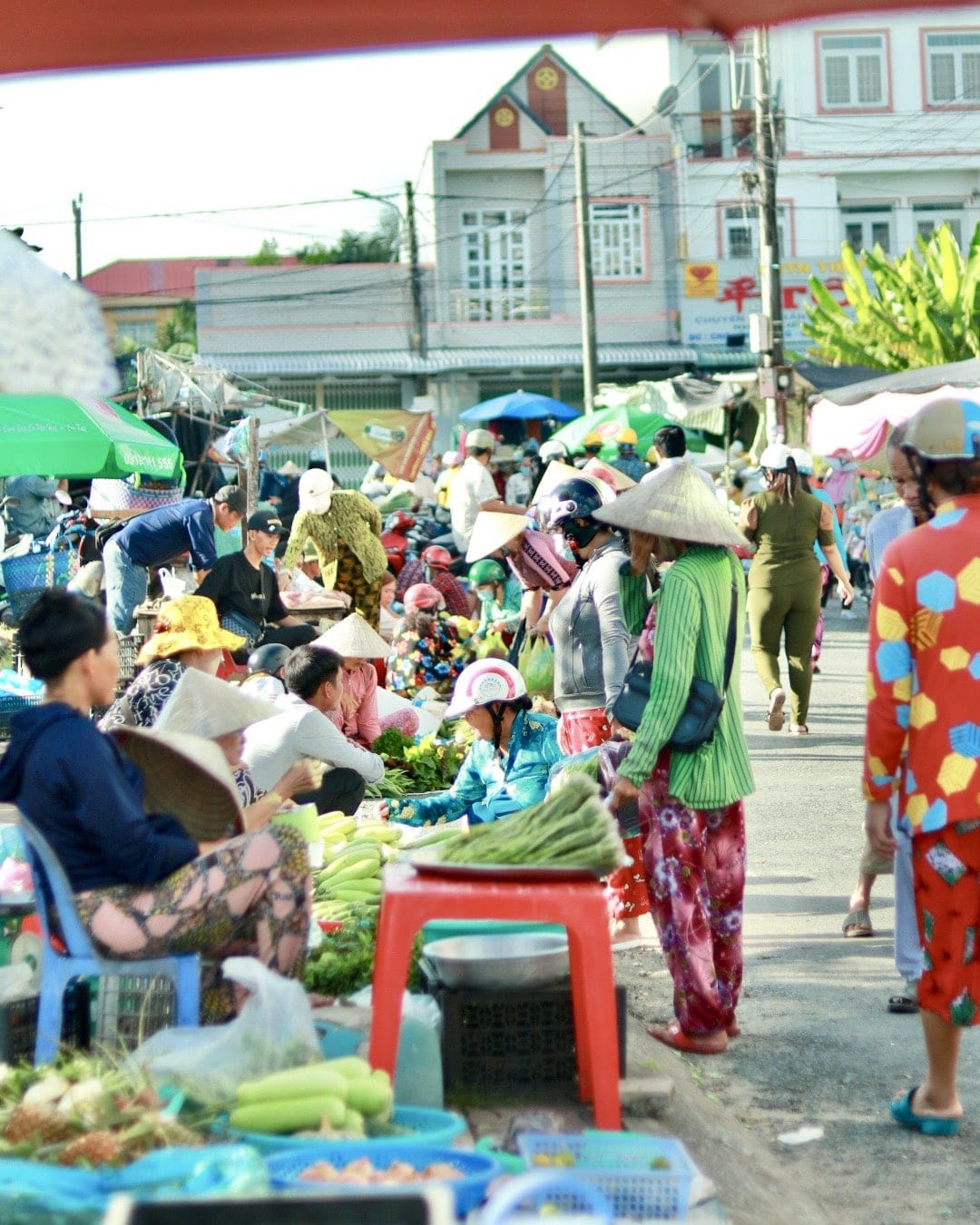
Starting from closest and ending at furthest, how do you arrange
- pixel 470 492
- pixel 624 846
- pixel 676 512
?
pixel 676 512 < pixel 624 846 < pixel 470 492

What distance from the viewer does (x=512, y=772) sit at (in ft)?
24.1

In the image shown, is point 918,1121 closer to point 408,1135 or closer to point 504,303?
point 408,1135

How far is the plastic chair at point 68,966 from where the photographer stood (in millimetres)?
4289

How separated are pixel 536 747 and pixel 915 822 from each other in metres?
2.86

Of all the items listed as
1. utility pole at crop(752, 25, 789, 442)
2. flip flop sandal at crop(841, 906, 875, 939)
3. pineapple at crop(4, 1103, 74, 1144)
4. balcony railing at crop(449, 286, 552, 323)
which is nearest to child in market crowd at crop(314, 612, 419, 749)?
flip flop sandal at crop(841, 906, 875, 939)

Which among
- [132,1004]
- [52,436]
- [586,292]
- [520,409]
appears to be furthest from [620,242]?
[132,1004]

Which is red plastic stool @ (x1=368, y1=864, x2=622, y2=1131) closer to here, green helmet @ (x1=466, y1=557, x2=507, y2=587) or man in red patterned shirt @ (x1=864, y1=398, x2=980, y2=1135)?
man in red patterned shirt @ (x1=864, y1=398, x2=980, y2=1135)

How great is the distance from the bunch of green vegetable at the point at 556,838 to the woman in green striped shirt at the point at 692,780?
79 centimetres

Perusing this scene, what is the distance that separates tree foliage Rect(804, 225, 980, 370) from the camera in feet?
76.9

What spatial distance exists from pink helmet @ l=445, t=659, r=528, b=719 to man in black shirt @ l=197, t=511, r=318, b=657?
3475 mm

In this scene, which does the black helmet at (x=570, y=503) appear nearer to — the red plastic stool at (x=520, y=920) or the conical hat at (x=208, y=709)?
the conical hat at (x=208, y=709)

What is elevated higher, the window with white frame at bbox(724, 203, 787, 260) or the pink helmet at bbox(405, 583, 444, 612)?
the window with white frame at bbox(724, 203, 787, 260)

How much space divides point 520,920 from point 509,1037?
553mm

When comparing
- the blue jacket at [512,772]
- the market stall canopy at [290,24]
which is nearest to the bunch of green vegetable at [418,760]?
the blue jacket at [512,772]
